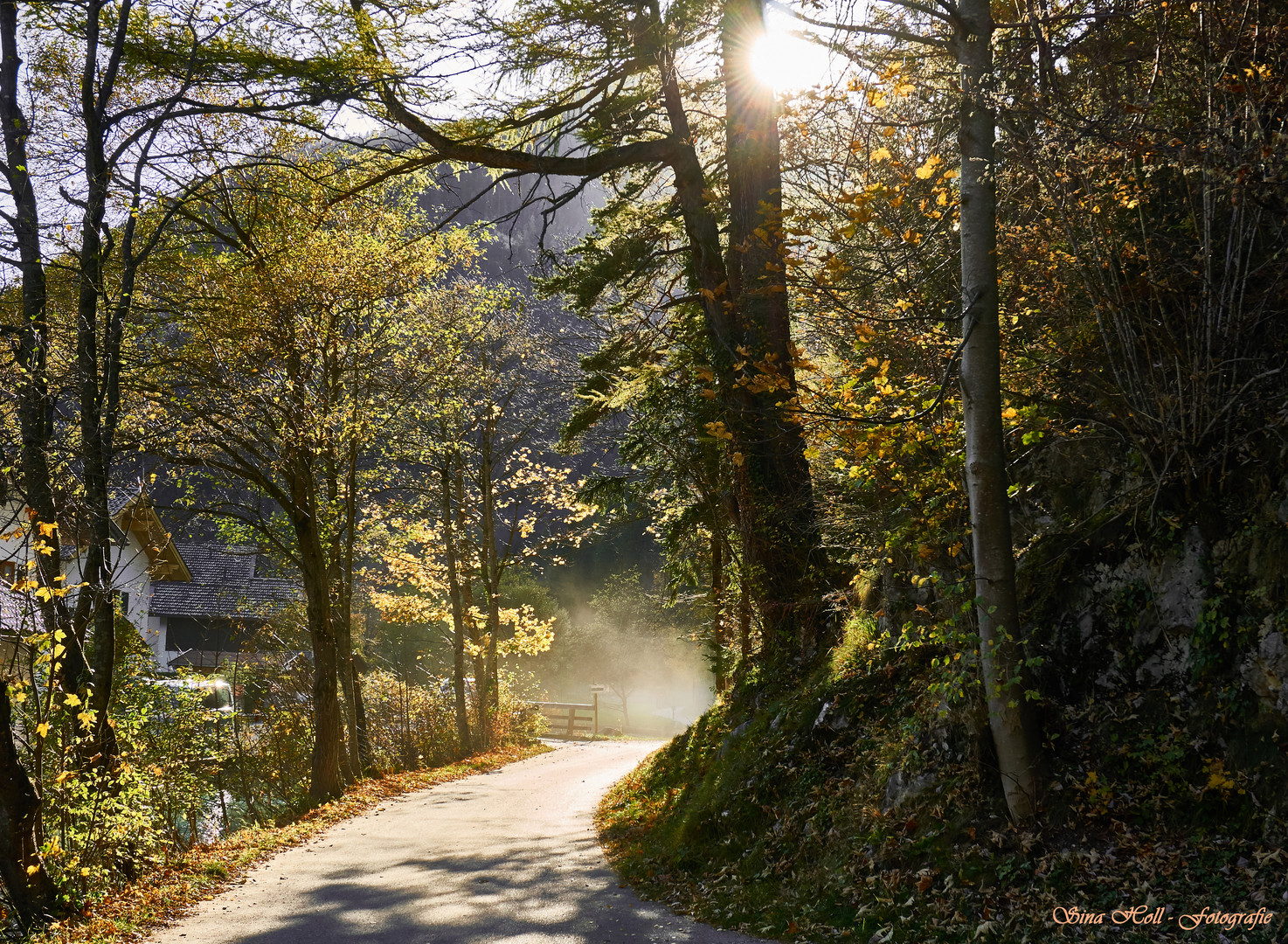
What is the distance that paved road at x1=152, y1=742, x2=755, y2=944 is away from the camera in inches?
251

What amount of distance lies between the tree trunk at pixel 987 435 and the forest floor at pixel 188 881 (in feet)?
22.1

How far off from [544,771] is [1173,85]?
16.6m

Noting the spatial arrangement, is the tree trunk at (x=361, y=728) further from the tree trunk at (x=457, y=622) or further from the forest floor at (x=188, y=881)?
the tree trunk at (x=457, y=622)

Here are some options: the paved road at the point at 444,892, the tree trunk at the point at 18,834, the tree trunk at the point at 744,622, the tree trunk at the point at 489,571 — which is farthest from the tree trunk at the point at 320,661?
the tree trunk at the point at 489,571

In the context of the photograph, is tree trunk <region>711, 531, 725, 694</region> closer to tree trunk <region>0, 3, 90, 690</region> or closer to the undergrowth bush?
the undergrowth bush

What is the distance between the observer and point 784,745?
26.6ft

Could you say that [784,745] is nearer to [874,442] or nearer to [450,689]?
[874,442]

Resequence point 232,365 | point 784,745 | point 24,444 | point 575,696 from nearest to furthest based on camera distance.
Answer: point 24,444
point 784,745
point 232,365
point 575,696

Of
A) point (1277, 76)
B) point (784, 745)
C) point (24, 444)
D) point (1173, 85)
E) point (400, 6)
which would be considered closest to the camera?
point (1277, 76)

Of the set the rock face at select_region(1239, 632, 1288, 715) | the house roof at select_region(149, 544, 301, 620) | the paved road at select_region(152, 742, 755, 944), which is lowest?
the paved road at select_region(152, 742, 755, 944)

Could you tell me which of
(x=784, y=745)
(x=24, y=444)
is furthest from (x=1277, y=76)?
(x=24, y=444)

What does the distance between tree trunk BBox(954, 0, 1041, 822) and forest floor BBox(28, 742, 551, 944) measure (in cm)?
673

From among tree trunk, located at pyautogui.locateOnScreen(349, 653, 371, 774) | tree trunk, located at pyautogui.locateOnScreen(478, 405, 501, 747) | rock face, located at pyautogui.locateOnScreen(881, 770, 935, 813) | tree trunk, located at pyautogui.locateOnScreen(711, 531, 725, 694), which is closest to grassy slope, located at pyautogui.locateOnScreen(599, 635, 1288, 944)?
rock face, located at pyautogui.locateOnScreen(881, 770, 935, 813)

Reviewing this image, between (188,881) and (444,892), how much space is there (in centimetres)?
261
